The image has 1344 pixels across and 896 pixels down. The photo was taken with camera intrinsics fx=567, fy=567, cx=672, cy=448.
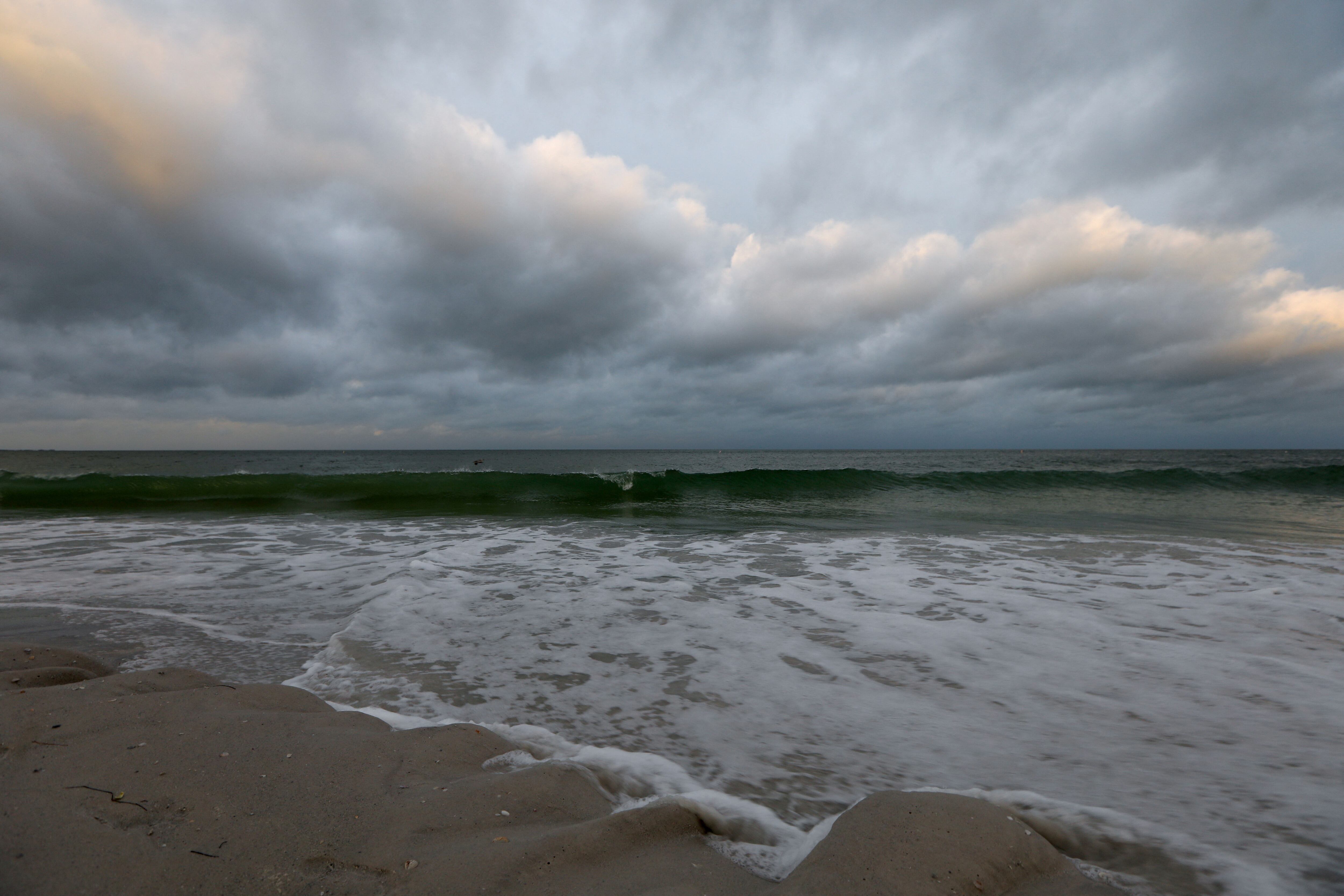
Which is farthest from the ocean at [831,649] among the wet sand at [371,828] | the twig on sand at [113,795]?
the twig on sand at [113,795]

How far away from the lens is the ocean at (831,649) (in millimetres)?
2111

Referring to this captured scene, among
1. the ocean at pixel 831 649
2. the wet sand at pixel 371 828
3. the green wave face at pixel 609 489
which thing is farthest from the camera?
the green wave face at pixel 609 489

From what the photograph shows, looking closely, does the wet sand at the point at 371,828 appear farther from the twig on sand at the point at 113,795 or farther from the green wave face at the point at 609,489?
the green wave face at the point at 609,489

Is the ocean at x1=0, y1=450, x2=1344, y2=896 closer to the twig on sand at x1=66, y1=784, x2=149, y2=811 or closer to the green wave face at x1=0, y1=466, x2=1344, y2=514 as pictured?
the twig on sand at x1=66, y1=784, x2=149, y2=811

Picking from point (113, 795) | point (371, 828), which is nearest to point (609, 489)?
point (113, 795)

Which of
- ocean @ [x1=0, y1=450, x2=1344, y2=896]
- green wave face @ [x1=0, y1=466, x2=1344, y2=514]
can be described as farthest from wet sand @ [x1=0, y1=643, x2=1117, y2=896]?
green wave face @ [x1=0, y1=466, x2=1344, y2=514]

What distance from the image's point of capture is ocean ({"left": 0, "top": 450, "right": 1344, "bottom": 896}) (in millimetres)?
2111

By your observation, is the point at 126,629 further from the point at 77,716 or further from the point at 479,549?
the point at 479,549

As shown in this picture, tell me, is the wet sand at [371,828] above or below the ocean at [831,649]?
above

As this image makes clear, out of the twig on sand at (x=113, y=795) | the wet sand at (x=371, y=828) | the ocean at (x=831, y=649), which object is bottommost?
the ocean at (x=831, y=649)

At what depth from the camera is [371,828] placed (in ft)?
5.30

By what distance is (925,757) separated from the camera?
7.91 ft

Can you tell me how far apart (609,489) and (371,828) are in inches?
699

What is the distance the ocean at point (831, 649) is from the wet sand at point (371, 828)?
284 mm
